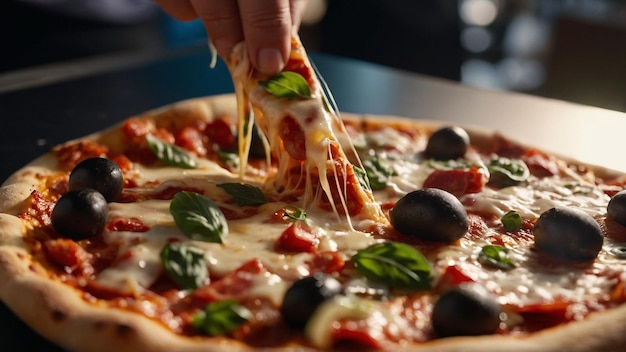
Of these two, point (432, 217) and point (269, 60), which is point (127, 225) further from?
point (432, 217)

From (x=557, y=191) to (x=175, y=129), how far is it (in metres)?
2.42

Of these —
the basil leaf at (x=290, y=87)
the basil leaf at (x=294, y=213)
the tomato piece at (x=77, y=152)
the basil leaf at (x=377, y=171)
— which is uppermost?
the basil leaf at (x=290, y=87)

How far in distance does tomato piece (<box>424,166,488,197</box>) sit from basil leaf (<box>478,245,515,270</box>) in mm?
795

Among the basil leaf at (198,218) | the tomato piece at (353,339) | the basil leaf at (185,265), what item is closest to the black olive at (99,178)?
the basil leaf at (198,218)

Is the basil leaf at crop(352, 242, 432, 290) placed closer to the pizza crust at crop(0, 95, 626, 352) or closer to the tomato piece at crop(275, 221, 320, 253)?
the tomato piece at crop(275, 221, 320, 253)

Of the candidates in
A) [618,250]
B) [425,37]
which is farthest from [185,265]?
[425,37]

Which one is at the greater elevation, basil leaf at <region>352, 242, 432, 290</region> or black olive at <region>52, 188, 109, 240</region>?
basil leaf at <region>352, 242, 432, 290</region>

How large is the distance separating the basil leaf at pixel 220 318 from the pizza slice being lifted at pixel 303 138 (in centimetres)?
96

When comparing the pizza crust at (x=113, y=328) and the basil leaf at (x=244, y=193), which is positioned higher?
the pizza crust at (x=113, y=328)

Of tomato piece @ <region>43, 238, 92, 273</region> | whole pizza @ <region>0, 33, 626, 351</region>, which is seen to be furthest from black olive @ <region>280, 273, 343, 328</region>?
tomato piece @ <region>43, 238, 92, 273</region>

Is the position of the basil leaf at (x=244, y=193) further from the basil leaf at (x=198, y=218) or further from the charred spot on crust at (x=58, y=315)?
the charred spot on crust at (x=58, y=315)

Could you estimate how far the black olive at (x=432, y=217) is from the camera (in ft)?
11.5

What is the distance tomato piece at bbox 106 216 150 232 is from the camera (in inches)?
139

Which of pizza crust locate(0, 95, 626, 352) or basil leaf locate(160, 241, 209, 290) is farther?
basil leaf locate(160, 241, 209, 290)
